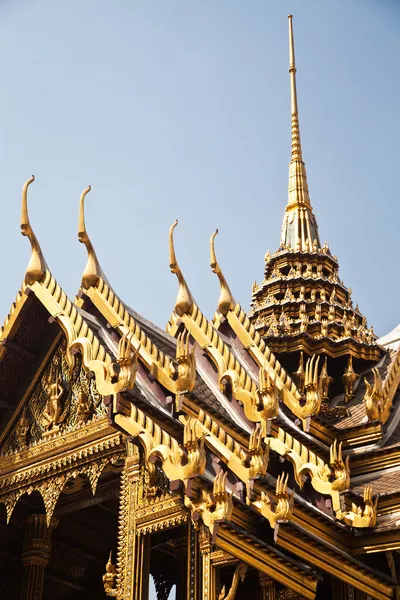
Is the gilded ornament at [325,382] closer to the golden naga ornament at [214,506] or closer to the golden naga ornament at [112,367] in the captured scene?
the golden naga ornament at [112,367]

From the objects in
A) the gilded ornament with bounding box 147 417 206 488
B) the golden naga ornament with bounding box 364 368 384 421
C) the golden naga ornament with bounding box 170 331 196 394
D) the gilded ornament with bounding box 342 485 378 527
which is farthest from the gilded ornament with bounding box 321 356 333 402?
the gilded ornament with bounding box 147 417 206 488

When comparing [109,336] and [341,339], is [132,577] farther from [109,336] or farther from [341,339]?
[341,339]

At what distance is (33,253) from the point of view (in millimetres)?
10680

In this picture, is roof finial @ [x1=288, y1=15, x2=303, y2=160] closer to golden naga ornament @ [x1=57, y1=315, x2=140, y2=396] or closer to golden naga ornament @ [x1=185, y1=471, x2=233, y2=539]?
golden naga ornament @ [x1=57, y1=315, x2=140, y2=396]

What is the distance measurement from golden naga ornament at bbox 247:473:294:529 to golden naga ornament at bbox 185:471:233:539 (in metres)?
0.40

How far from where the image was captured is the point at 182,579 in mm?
10703

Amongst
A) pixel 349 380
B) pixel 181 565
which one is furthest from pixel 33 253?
pixel 349 380

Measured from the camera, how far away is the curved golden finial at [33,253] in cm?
1059

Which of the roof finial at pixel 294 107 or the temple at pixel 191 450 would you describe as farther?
the roof finial at pixel 294 107

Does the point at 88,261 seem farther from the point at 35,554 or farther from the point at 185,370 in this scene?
the point at 35,554

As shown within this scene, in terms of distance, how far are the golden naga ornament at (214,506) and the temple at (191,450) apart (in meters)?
0.01

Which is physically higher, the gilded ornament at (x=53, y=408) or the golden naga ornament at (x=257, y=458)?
the gilded ornament at (x=53, y=408)

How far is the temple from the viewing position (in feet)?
28.8

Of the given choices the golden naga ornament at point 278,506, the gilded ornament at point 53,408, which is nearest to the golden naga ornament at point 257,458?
the golden naga ornament at point 278,506
